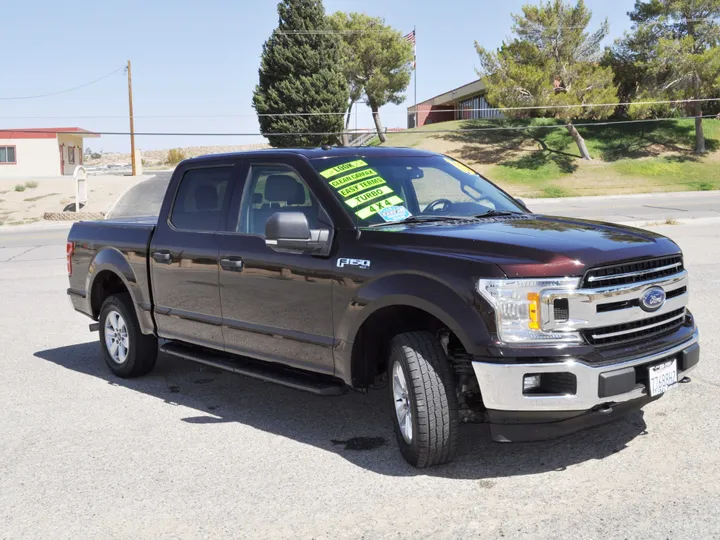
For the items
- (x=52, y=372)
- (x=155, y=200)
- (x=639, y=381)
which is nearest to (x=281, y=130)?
(x=155, y=200)

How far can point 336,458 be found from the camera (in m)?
4.72

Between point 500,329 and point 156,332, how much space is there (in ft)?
11.2

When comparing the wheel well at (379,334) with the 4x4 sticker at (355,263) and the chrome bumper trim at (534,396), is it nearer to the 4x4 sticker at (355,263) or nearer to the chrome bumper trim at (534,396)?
the 4x4 sticker at (355,263)

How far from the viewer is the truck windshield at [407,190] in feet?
16.7

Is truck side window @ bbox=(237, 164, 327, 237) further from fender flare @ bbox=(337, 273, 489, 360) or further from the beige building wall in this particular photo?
the beige building wall

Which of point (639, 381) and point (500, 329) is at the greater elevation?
point (500, 329)

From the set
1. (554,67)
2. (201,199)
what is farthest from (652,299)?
(554,67)

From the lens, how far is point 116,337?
6941 millimetres

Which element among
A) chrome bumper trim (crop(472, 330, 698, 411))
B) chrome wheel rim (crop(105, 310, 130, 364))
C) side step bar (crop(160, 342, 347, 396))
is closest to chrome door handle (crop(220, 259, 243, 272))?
side step bar (crop(160, 342, 347, 396))

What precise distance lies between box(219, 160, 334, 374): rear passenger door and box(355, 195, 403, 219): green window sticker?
22cm

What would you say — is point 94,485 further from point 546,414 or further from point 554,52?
point 554,52

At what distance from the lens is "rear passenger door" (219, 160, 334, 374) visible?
498 centimetres

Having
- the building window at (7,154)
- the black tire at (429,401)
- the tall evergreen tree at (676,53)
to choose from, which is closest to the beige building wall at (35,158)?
the building window at (7,154)

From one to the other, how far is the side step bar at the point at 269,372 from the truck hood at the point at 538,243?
1.04 metres
